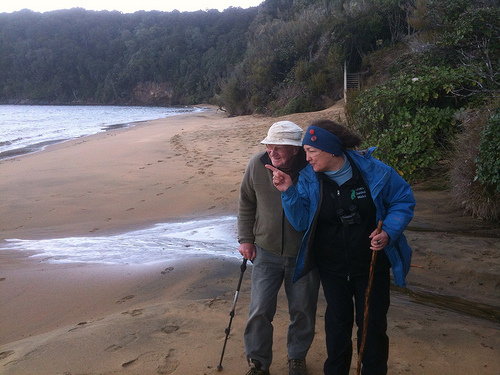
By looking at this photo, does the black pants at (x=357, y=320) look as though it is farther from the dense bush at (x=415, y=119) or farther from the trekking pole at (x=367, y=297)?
the dense bush at (x=415, y=119)

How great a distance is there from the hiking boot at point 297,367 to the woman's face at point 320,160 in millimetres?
1283

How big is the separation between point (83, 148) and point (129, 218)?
33.6ft

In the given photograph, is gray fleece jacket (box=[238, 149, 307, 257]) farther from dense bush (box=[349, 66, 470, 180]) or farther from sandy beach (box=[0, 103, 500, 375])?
dense bush (box=[349, 66, 470, 180])

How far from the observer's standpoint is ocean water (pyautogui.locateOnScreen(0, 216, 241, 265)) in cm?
545

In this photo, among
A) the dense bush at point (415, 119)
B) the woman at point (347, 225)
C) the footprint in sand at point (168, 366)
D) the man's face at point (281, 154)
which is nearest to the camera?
the woman at point (347, 225)

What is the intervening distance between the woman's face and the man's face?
203 millimetres

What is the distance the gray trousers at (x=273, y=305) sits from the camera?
2832 millimetres

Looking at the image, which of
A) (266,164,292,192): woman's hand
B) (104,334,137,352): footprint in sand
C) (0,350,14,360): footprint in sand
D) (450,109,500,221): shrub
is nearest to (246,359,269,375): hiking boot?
(104,334,137,352): footprint in sand

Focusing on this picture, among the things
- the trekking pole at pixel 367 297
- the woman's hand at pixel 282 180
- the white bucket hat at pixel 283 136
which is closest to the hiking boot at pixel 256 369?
the trekking pole at pixel 367 297

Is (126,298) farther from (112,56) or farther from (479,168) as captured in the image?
(112,56)

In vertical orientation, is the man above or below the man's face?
below

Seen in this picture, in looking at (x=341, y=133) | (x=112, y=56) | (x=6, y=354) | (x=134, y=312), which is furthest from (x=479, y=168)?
(x=112, y=56)

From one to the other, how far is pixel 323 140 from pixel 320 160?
0.38ft

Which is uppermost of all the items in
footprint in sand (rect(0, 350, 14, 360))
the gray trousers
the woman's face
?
the woman's face
